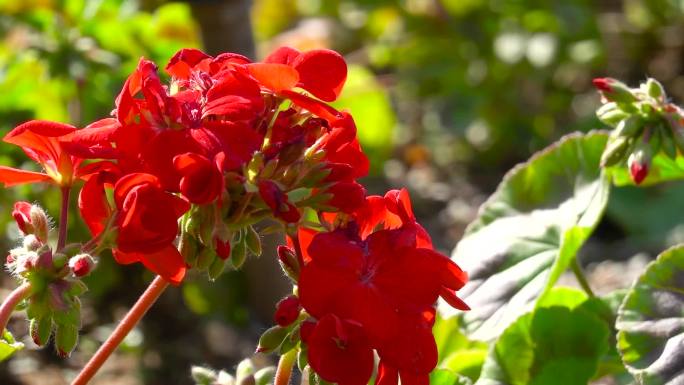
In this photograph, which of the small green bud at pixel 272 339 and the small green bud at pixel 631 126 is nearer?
the small green bud at pixel 272 339

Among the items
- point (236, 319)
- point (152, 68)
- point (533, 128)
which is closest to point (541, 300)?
point (152, 68)

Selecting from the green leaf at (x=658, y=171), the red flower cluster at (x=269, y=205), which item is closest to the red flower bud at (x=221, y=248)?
the red flower cluster at (x=269, y=205)

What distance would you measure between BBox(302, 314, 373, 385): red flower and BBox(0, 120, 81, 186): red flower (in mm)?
347

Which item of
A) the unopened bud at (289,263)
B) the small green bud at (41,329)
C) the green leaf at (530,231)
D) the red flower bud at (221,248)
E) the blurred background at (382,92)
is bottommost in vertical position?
the blurred background at (382,92)

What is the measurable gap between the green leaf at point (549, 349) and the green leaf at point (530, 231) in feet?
0.16

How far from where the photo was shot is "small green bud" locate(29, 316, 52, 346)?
1179 millimetres

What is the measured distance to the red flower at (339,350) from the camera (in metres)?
1.12

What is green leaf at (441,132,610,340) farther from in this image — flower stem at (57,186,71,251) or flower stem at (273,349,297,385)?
flower stem at (57,186,71,251)

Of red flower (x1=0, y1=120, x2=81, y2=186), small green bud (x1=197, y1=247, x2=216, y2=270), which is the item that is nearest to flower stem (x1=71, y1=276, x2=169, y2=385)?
small green bud (x1=197, y1=247, x2=216, y2=270)

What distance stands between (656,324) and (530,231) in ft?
1.27

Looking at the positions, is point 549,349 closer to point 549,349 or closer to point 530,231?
point 549,349

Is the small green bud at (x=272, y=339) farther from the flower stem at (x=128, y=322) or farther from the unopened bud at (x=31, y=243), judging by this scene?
the unopened bud at (x=31, y=243)

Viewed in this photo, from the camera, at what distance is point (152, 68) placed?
1240 mm

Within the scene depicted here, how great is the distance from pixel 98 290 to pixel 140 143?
1599mm
